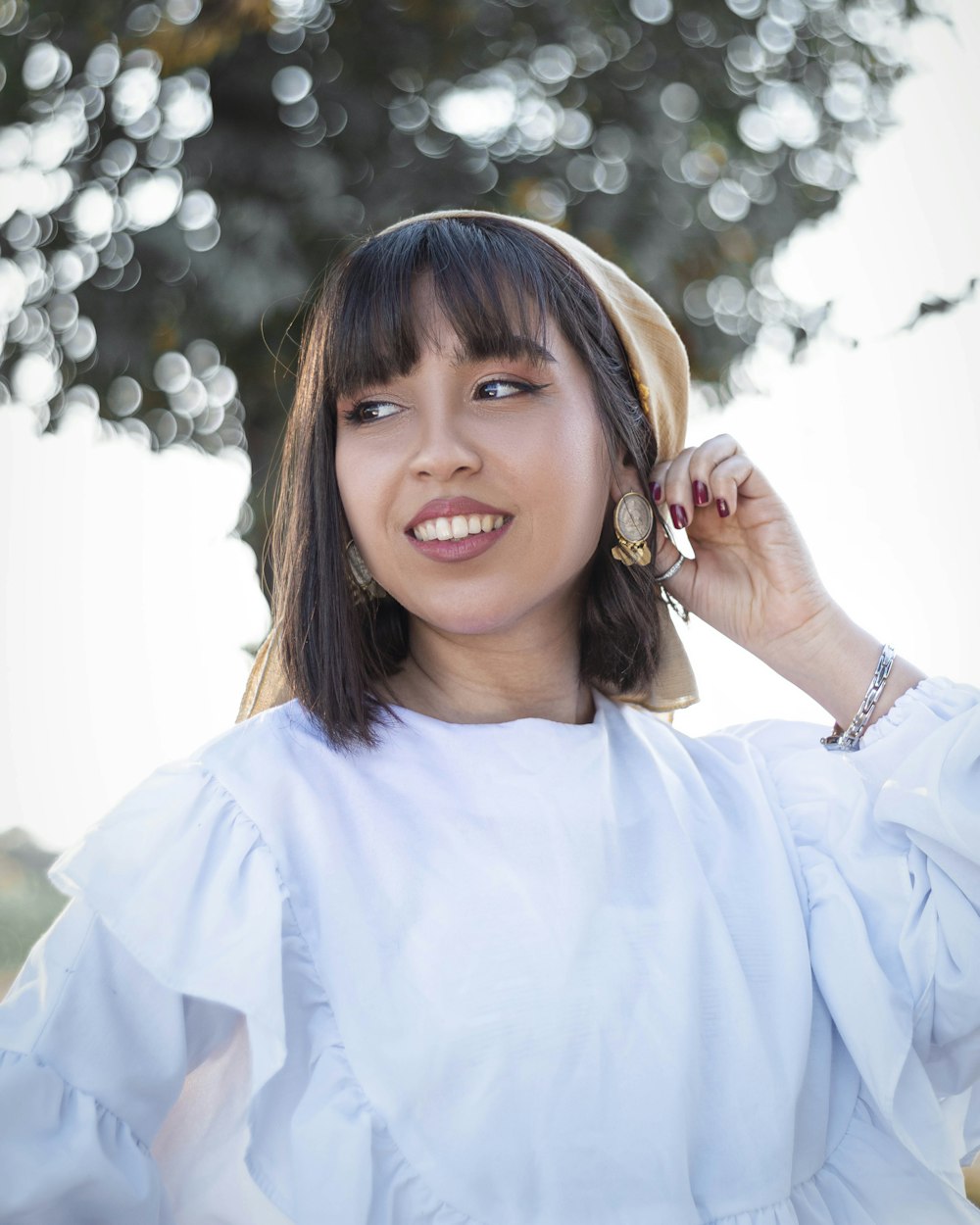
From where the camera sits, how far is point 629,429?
225 cm

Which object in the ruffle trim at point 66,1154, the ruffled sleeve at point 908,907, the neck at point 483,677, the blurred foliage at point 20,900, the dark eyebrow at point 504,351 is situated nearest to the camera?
the ruffle trim at point 66,1154

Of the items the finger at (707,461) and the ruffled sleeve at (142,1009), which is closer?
the ruffled sleeve at (142,1009)

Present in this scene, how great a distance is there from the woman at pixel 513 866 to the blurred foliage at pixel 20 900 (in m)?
5.47

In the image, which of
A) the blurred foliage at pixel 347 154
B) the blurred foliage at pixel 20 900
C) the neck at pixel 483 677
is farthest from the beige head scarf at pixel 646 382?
the blurred foliage at pixel 20 900

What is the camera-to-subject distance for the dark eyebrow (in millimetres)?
2020

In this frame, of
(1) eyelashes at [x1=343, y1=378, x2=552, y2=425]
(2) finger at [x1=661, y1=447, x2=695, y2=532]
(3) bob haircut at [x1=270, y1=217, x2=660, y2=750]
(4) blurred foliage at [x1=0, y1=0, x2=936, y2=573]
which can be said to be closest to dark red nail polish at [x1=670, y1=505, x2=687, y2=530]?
(2) finger at [x1=661, y1=447, x2=695, y2=532]

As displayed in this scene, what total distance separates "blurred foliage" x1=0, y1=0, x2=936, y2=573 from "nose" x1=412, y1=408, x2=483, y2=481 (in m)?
2.69

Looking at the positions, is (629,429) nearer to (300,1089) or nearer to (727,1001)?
(727,1001)

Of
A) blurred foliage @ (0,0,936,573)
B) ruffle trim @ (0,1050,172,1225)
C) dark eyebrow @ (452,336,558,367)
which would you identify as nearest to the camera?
ruffle trim @ (0,1050,172,1225)

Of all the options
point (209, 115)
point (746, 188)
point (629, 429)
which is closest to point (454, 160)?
point (209, 115)

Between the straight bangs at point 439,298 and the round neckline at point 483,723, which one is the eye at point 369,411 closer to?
the straight bangs at point 439,298

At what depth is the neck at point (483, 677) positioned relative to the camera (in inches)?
86.6

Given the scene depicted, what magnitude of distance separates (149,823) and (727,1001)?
2.99 feet

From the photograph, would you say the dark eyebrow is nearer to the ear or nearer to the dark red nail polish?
the ear
